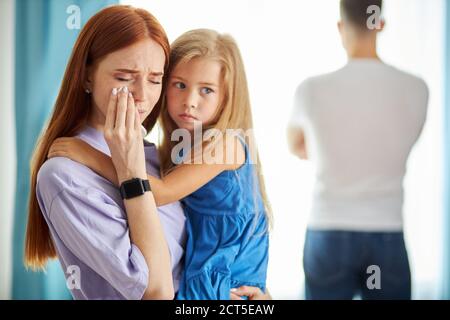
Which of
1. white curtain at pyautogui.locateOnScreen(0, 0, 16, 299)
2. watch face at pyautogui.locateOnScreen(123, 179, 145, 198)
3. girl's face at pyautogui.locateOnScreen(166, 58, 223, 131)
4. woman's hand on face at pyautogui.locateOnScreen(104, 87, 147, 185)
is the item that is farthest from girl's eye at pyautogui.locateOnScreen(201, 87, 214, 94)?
white curtain at pyautogui.locateOnScreen(0, 0, 16, 299)

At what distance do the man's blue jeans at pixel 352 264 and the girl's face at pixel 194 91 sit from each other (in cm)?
46

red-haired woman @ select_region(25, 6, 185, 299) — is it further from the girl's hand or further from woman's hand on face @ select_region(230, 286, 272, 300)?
woman's hand on face @ select_region(230, 286, 272, 300)

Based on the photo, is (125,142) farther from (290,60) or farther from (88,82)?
(290,60)

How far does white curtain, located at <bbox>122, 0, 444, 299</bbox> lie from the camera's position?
148cm

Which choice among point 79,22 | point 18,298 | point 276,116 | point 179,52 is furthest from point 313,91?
point 18,298

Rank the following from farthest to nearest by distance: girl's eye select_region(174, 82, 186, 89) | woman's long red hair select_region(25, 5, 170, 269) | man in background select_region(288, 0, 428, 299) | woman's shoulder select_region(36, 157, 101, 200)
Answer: man in background select_region(288, 0, 428, 299)
girl's eye select_region(174, 82, 186, 89)
woman's long red hair select_region(25, 5, 170, 269)
woman's shoulder select_region(36, 157, 101, 200)

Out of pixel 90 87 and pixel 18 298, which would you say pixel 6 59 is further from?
pixel 18 298

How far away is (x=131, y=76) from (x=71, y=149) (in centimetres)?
23

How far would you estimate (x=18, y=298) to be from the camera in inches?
61.3

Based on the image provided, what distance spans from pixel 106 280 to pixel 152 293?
115mm

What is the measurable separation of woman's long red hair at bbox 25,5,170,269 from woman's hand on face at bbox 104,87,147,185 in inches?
4.9

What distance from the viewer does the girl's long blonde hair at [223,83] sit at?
1358 millimetres

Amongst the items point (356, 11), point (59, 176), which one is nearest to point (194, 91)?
point (59, 176)

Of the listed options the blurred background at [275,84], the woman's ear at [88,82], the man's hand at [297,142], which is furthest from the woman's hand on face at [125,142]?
the man's hand at [297,142]
